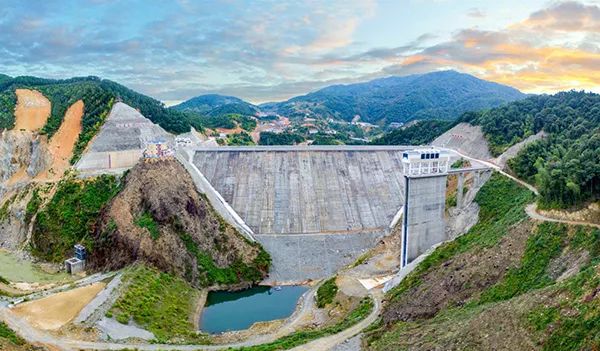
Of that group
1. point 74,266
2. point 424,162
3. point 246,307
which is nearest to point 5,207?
point 74,266

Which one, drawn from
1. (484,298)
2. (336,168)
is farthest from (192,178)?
(484,298)

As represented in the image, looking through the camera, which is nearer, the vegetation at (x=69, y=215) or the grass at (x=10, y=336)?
the grass at (x=10, y=336)

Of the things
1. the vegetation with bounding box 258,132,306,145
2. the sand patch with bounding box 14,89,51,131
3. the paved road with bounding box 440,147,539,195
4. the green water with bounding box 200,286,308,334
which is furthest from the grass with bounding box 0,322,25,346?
the vegetation with bounding box 258,132,306,145

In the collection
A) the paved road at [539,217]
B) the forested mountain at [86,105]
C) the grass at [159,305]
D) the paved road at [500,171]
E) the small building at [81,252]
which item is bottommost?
the grass at [159,305]

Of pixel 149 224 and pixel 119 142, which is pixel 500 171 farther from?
pixel 119 142

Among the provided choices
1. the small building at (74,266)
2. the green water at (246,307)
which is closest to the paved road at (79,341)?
the green water at (246,307)

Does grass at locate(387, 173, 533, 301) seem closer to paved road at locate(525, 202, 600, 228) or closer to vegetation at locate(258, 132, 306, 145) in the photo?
paved road at locate(525, 202, 600, 228)

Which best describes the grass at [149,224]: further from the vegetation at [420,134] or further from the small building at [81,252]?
the vegetation at [420,134]
